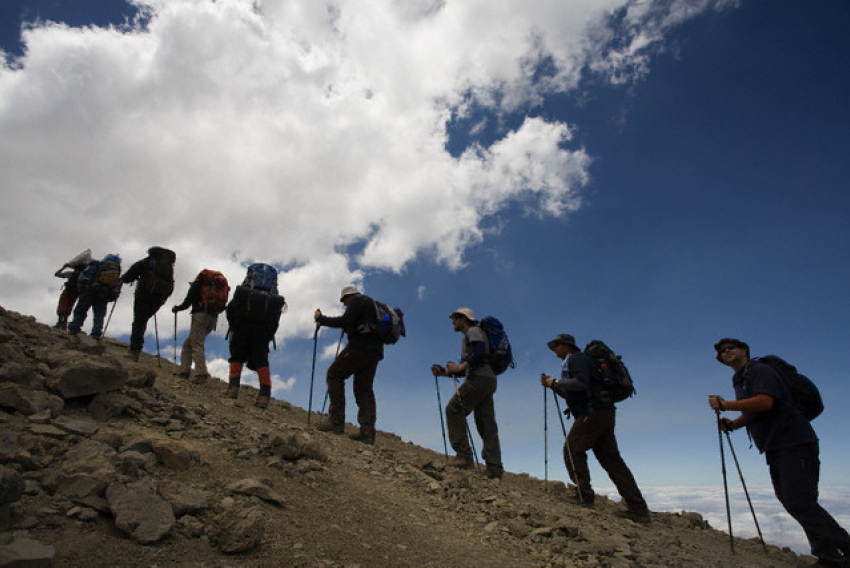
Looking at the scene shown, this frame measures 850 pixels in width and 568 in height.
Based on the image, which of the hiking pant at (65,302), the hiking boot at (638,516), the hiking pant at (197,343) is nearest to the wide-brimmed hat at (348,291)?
the hiking pant at (197,343)

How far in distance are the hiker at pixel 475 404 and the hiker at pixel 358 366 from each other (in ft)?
4.91

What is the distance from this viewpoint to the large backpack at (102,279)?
1229 cm

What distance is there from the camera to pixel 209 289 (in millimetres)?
10883

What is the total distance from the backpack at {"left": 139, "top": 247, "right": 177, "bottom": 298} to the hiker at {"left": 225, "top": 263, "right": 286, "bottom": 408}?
2749 mm

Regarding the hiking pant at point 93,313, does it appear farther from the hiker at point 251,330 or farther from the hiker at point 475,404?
the hiker at point 475,404

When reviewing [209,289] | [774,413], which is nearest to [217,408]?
[209,289]

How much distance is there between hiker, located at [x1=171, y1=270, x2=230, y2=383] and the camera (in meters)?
10.7

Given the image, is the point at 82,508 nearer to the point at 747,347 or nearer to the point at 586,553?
the point at 586,553

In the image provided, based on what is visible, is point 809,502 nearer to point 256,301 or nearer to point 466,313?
point 466,313

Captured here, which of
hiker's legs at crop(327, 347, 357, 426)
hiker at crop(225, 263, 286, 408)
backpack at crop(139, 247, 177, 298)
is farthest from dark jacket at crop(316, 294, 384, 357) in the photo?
backpack at crop(139, 247, 177, 298)

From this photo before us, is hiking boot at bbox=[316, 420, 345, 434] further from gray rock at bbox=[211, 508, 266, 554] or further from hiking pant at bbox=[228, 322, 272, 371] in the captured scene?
gray rock at bbox=[211, 508, 266, 554]

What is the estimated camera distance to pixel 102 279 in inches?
484

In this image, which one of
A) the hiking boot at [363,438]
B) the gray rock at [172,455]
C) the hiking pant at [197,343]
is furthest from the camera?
the hiking pant at [197,343]

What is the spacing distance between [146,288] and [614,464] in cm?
1079
